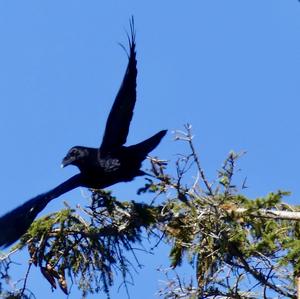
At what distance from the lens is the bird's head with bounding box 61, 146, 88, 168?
1069cm

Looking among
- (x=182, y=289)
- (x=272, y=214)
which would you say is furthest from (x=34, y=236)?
(x=272, y=214)

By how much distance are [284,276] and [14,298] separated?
242 cm

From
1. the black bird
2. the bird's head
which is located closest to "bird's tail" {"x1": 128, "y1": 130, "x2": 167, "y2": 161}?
the black bird

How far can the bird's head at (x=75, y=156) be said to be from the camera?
1069 cm

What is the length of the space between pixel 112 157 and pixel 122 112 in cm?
54

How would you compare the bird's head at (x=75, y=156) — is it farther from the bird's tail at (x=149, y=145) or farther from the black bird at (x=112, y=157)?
the bird's tail at (x=149, y=145)

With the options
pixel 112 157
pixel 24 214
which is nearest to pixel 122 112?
pixel 112 157

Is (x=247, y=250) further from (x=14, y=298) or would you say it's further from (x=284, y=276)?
(x=14, y=298)

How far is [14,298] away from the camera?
28.3 ft

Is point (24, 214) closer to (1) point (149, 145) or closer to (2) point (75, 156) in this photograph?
(2) point (75, 156)

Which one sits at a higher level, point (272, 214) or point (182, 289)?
point (272, 214)

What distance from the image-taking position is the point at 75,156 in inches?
426

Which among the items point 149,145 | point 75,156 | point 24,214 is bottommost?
point 24,214

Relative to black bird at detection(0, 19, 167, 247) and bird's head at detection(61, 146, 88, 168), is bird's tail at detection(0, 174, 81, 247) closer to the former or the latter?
black bird at detection(0, 19, 167, 247)
